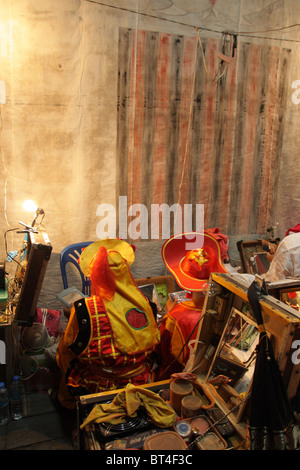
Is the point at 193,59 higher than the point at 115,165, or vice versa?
the point at 193,59

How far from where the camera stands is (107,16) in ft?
11.2

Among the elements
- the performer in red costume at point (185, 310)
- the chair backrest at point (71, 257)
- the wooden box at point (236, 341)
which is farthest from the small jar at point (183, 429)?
the chair backrest at point (71, 257)

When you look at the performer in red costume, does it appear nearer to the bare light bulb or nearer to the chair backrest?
the chair backrest

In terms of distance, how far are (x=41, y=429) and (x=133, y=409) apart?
122cm

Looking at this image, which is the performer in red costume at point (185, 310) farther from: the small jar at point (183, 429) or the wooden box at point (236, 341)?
the small jar at point (183, 429)

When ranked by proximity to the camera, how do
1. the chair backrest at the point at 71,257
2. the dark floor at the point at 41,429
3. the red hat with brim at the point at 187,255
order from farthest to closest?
the chair backrest at the point at 71,257 → the red hat with brim at the point at 187,255 → the dark floor at the point at 41,429

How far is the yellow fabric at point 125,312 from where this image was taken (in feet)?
7.73

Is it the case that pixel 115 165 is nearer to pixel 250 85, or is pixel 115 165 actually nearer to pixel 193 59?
pixel 193 59

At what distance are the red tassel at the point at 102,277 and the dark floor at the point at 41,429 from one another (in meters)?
0.95

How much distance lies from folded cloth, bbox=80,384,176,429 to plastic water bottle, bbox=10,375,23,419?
3.88ft

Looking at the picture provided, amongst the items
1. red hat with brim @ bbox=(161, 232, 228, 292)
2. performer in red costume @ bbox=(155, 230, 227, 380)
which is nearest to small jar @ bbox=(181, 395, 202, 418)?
performer in red costume @ bbox=(155, 230, 227, 380)
